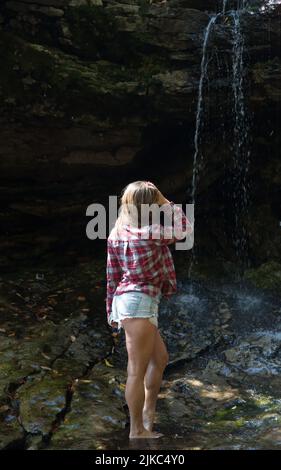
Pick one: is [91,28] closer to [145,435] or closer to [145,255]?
[145,255]

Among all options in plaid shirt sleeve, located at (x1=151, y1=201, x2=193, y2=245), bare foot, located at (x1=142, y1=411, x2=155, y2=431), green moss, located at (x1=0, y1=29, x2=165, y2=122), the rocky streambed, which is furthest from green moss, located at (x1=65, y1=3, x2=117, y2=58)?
bare foot, located at (x1=142, y1=411, x2=155, y2=431)

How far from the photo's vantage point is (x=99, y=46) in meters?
6.86

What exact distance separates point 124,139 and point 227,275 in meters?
2.86

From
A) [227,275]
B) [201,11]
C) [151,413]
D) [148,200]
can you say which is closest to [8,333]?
[151,413]

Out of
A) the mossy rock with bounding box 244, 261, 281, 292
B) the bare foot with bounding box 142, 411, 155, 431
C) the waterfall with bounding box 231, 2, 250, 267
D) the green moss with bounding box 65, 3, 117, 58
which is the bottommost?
the bare foot with bounding box 142, 411, 155, 431

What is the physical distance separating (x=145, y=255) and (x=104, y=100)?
404 centimetres

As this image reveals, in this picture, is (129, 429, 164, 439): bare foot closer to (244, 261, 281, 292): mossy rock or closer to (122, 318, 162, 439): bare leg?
(122, 318, 162, 439): bare leg

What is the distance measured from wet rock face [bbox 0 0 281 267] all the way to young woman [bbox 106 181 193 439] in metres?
3.77

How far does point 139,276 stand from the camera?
327 centimetres

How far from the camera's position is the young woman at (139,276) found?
3.26m

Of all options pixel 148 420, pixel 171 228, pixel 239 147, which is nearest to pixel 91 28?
pixel 239 147

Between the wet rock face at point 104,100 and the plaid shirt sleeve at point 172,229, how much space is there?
3793 millimetres

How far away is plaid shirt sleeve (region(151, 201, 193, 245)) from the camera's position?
330 centimetres

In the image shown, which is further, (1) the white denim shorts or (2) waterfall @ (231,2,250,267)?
(2) waterfall @ (231,2,250,267)
